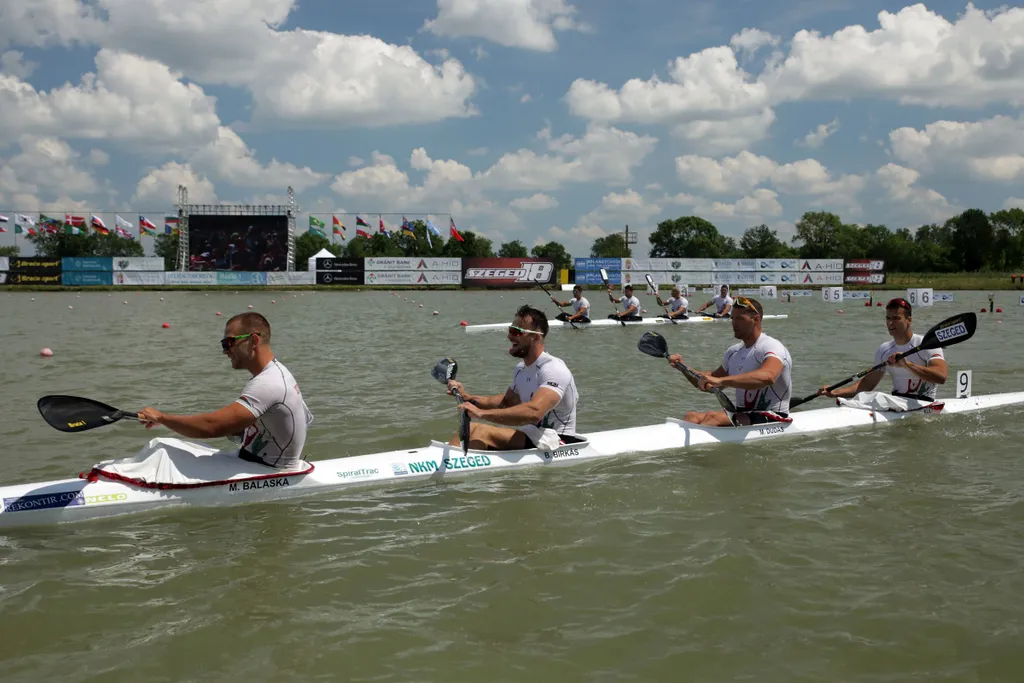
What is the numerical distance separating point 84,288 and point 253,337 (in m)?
57.5

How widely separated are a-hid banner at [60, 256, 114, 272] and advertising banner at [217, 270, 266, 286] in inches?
299

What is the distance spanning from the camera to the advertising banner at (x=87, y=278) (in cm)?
5575

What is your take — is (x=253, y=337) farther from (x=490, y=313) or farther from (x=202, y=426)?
(x=490, y=313)

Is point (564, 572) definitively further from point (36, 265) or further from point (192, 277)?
point (36, 265)

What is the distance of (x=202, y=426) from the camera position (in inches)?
213

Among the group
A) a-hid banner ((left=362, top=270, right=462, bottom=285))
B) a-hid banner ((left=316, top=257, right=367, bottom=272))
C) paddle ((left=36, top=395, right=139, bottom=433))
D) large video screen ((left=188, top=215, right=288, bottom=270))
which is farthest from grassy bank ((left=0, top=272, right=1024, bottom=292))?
paddle ((left=36, top=395, right=139, bottom=433))

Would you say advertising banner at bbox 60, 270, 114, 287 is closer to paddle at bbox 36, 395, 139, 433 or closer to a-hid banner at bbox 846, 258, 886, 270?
a-hid banner at bbox 846, 258, 886, 270

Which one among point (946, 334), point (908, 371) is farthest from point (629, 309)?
point (946, 334)

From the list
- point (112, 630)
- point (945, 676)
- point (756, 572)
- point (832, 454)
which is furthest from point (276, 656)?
point (832, 454)

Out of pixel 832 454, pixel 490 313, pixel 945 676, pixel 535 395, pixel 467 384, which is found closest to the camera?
pixel 945 676

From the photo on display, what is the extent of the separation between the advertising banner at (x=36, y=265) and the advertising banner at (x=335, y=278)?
711 inches

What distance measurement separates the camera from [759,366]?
26.0ft

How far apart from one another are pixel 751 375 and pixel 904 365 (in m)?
2.59

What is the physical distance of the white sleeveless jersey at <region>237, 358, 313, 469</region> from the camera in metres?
5.59
